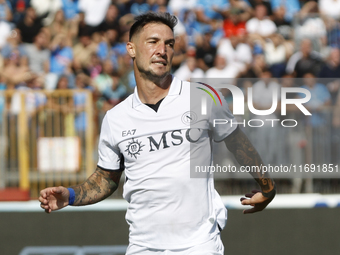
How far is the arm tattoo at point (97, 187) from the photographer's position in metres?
3.73

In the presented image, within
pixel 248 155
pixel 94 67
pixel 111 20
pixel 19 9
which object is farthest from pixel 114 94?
pixel 248 155

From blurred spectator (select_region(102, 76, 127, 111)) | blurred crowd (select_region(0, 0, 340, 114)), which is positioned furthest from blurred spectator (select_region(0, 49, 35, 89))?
blurred spectator (select_region(102, 76, 127, 111))

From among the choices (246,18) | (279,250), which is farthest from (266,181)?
(246,18)

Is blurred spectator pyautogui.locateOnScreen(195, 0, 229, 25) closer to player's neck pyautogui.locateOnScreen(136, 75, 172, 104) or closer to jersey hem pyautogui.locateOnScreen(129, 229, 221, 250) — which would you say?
player's neck pyautogui.locateOnScreen(136, 75, 172, 104)

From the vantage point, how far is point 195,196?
3.40m

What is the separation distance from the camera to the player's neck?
12.0ft

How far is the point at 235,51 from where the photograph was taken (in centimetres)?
944

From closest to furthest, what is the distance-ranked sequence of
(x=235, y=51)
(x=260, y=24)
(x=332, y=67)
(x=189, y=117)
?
(x=189, y=117) → (x=332, y=67) → (x=235, y=51) → (x=260, y=24)

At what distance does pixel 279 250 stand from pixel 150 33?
13.4 feet

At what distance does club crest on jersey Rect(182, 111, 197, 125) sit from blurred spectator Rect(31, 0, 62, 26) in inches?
296

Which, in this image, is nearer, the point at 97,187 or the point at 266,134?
the point at 97,187

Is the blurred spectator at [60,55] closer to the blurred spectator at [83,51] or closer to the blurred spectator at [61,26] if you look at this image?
the blurred spectator at [83,51]

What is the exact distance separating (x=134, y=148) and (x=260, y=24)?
22.9 feet

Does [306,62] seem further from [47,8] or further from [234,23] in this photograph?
[47,8]
